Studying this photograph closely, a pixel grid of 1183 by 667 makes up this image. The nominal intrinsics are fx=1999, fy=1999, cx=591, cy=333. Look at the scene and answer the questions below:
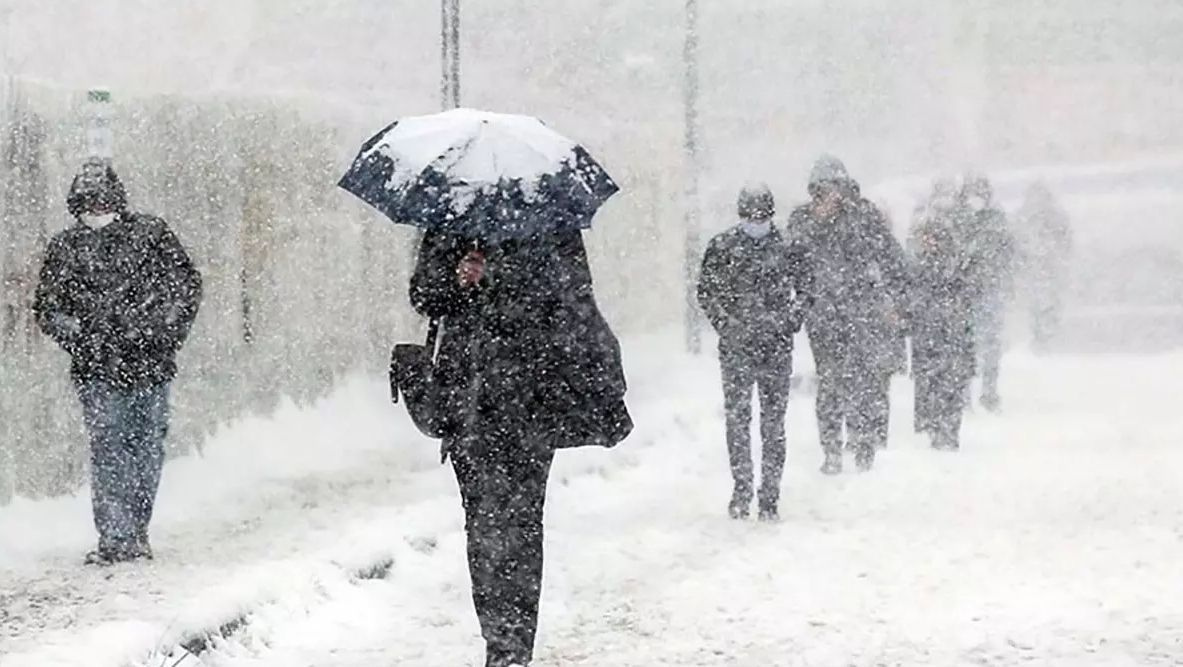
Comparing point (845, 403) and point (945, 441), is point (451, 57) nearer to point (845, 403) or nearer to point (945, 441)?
point (845, 403)

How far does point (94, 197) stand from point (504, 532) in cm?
349

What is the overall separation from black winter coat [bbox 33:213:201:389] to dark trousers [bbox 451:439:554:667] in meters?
3.02

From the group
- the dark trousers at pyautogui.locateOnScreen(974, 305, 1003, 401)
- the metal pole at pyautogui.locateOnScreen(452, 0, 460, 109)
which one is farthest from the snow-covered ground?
the metal pole at pyautogui.locateOnScreen(452, 0, 460, 109)

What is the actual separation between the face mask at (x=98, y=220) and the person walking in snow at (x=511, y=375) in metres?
3.06

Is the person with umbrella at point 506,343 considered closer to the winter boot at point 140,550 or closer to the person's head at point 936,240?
Answer: the winter boot at point 140,550

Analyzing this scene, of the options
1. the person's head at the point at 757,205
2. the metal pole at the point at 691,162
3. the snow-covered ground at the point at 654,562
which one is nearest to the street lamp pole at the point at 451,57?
the snow-covered ground at the point at 654,562

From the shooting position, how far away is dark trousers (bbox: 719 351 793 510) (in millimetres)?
10156

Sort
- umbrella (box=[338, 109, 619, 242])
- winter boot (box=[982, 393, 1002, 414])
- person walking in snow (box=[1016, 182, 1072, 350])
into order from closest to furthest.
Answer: umbrella (box=[338, 109, 619, 242]) < winter boot (box=[982, 393, 1002, 414]) < person walking in snow (box=[1016, 182, 1072, 350])

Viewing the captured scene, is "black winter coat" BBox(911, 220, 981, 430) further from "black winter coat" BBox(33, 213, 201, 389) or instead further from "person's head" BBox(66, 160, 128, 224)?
"person's head" BBox(66, 160, 128, 224)

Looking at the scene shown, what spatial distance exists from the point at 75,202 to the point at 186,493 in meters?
2.89

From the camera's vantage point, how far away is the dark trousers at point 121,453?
29.3ft

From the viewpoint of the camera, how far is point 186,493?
1138 cm

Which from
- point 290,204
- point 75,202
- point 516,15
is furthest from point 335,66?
point 75,202

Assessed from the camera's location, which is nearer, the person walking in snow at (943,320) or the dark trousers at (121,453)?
the dark trousers at (121,453)
